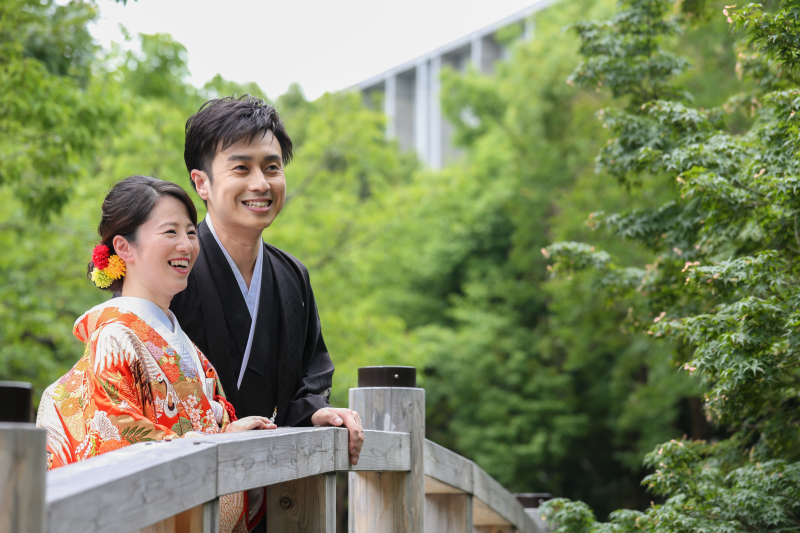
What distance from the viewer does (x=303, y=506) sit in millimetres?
2084

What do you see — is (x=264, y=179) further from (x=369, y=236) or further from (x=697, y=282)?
(x=369, y=236)

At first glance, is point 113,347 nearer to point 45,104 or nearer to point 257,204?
point 257,204

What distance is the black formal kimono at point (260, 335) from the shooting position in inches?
88.7

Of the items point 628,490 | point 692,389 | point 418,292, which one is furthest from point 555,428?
point 418,292

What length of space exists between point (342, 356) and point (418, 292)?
254 inches

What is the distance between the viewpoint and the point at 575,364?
1324cm

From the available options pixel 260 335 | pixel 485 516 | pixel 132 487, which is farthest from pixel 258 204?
pixel 485 516

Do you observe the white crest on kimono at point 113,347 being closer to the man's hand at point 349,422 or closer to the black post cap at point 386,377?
the man's hand at point 349,422

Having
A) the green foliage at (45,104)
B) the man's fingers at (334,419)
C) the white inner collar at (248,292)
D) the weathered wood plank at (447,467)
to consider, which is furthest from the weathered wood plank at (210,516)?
the green foliage at (45,104)

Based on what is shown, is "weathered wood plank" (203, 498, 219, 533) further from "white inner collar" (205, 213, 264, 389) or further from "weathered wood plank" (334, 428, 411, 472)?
"white inner collar" (205, 213, 264, 389)

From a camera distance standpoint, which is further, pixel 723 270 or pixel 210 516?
pixel 723 270

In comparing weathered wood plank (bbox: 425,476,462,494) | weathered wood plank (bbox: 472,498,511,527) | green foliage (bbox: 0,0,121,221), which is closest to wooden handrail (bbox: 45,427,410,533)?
weathered wood plank (bbox: 425,476,462,494)

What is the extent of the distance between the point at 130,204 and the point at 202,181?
0.46 m

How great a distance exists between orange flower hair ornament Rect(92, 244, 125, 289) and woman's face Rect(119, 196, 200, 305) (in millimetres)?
23
